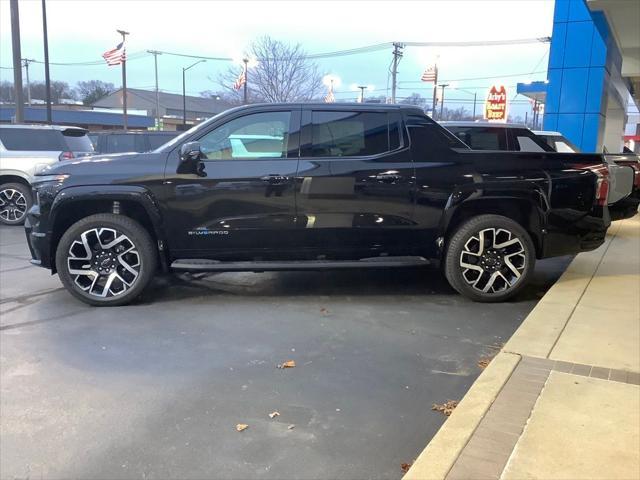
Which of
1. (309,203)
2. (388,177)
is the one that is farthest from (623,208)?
(309,203)

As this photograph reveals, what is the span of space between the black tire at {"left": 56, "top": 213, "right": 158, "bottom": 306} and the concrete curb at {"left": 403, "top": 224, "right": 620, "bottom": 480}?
11.0ft

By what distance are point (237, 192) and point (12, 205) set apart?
311 inches

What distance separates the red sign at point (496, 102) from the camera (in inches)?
1038

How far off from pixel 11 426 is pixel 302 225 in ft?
9.84

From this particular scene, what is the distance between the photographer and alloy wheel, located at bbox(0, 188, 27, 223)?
36.6ft

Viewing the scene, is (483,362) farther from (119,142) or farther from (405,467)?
(119,142)

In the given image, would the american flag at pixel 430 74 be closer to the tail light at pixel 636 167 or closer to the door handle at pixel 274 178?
the tail light at pixel 636 167

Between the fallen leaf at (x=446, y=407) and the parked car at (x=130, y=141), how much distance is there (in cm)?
1452

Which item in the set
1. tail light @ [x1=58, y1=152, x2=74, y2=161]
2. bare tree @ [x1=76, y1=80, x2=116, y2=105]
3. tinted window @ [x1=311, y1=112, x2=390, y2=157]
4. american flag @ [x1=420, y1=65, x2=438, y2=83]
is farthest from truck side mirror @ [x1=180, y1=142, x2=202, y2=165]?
bare tree @ [x1=76, y1=80, x2=116, y2=105]

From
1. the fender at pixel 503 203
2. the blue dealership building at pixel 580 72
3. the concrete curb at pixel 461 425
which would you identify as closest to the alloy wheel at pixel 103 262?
the fender at pixel 503 203

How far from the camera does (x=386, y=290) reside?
20.8 feet

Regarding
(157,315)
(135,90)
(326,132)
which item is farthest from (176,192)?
(135,90)

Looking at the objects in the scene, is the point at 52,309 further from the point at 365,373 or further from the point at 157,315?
the point at 365,373

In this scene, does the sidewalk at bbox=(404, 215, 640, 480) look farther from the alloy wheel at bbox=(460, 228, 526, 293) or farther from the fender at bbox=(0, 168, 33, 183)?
the fender at bbox=(0, 168, 33, 183)
